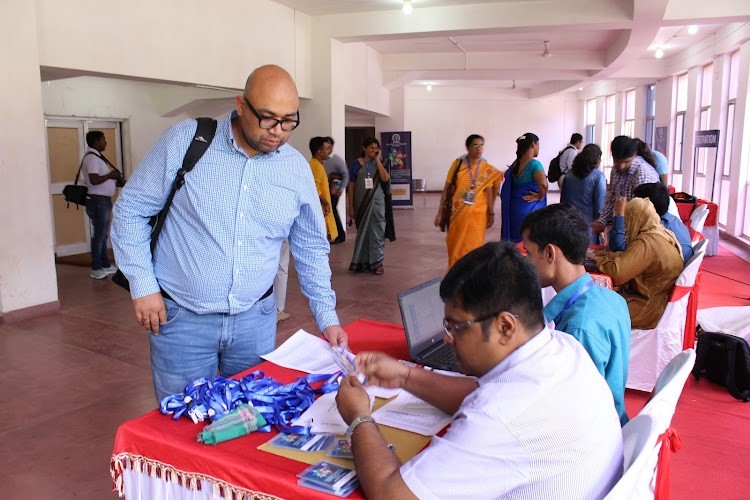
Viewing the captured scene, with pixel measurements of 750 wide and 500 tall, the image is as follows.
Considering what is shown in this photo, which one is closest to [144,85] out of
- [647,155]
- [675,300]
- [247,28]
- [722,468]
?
[247,28]

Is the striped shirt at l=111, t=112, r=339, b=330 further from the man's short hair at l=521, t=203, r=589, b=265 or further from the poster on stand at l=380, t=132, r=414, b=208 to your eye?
the poster on stand at l=380, t=132, r=414, b=208

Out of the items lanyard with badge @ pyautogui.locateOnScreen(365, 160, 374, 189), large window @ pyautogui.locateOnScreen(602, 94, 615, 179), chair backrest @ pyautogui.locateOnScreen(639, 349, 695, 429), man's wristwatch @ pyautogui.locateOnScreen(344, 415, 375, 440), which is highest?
large window @ pyautogui.locateOnScreen(602, 94, 615, 179)

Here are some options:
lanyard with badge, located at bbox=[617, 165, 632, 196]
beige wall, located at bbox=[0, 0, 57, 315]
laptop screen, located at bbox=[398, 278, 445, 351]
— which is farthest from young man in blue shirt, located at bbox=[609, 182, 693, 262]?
beige wall, located at bbox=[0, 0, 57, 315]

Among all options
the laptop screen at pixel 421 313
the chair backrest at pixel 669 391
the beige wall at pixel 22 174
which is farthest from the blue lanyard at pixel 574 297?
the beige wall at pixel 22 174

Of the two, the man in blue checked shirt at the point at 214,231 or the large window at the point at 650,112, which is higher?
the large window at the point at 650,112

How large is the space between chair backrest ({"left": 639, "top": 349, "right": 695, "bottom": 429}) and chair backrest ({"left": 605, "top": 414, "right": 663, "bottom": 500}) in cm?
3

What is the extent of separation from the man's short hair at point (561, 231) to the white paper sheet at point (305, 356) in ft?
2.47

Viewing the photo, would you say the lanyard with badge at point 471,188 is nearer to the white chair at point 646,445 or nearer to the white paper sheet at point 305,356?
the white paper sheet at point 305,356

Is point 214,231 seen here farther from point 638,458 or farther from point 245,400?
point 638,458

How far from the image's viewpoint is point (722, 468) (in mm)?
2844

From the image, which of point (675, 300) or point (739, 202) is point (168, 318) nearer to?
point (675, 300)

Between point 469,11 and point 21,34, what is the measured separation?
4985mm

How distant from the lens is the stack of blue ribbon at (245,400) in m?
1.51

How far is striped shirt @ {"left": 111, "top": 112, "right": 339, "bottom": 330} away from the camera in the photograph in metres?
1.85
